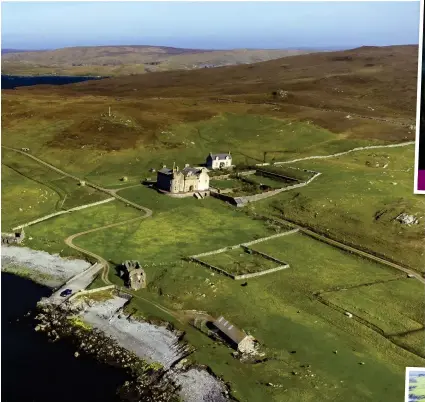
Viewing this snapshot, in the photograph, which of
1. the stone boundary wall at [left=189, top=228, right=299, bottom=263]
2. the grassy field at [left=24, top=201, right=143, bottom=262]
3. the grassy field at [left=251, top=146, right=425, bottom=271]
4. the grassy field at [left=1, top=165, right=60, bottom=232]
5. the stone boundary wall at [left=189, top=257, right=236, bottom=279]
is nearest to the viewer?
the stone boundary wall at [left=189, top=257, right=236, bottom=279]

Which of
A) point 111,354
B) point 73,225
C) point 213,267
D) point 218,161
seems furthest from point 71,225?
point 218,161

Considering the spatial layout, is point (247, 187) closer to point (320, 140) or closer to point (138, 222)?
point (138, 222)

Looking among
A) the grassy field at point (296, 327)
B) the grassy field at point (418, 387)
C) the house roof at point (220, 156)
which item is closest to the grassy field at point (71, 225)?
the grassy field at point (296, 327)

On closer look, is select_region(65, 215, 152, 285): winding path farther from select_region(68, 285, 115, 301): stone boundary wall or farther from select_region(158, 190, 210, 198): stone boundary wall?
select_region(158, 190, 210, 198): stone boundary wall

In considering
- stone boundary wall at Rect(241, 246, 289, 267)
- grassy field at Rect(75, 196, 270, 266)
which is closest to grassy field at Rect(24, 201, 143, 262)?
grassy field at Rect(75, 196, 270, 266)

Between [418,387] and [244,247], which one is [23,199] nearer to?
[244,247]

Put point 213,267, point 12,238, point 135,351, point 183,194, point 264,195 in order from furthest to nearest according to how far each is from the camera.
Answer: point 183,194 → point 264,195 → point 12,238 → point 213,267 → point 135,351

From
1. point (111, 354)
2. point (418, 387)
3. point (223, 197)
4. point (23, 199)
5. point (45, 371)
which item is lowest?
point (45, 371)
